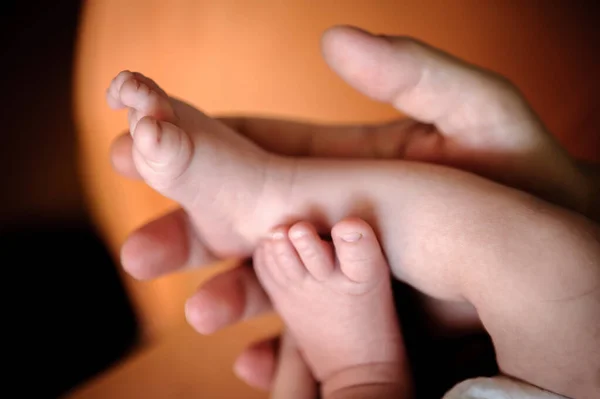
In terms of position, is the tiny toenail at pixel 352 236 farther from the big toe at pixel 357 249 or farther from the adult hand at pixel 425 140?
the adult hand at pixel 425 140

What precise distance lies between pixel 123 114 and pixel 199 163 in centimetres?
24

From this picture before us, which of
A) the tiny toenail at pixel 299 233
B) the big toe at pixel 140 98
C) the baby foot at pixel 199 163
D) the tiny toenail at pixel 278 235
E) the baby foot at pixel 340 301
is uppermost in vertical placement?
the big toe at pixel 140 98

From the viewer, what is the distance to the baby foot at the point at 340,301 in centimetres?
46

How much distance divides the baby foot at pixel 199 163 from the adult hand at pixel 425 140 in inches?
2.0

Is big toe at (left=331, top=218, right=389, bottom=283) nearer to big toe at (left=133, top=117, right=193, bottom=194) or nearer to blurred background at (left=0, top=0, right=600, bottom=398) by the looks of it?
big toe at (left=133, top=117, right=193, bottom=194)

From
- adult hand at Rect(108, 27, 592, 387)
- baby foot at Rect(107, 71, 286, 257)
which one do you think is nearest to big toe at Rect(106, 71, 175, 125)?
baby foot at Rect(107, 71, 286, 257)

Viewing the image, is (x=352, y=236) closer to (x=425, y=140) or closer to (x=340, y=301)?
(x=340, y=301)

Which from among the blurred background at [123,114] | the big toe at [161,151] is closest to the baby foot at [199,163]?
the big toe at [161,151]

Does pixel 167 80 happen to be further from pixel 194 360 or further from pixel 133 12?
pixel 194 360

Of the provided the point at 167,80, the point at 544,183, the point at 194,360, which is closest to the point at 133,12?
the point at 167,80

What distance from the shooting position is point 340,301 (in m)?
0.50

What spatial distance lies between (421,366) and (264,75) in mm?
479

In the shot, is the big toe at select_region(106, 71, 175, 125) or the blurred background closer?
the big toe at select_region(106, 71, 175, 125)

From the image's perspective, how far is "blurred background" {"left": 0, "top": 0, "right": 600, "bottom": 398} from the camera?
609mm
